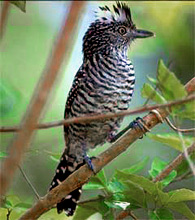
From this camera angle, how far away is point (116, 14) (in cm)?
308

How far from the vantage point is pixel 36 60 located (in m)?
4.52

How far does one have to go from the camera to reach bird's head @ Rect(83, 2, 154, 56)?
9.93 ft

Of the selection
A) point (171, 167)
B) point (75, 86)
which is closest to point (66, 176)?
point (75, 86)

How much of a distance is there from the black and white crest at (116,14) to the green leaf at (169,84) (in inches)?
67.4

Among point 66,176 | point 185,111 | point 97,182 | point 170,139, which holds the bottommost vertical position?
point 66,176

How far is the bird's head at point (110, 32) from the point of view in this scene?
9.93ft

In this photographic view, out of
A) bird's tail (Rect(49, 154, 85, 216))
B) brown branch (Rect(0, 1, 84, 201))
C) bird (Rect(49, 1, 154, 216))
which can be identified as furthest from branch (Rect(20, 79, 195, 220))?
brown branch (Rect(0, 1, 84, 201))

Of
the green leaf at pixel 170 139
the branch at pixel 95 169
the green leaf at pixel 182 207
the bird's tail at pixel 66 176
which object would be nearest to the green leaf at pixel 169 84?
the branch at pixel 95 169

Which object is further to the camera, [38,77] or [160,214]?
[38,77]

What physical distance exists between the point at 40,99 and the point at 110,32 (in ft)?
7.98

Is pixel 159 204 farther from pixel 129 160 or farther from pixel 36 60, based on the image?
pixel 36 60

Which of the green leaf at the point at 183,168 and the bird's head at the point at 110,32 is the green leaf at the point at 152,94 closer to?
the green leaf at the point at 183,168

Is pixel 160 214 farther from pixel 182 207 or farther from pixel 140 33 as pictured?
pixel 140 33

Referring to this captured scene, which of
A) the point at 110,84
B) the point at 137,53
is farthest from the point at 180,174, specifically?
the point at 137,53
